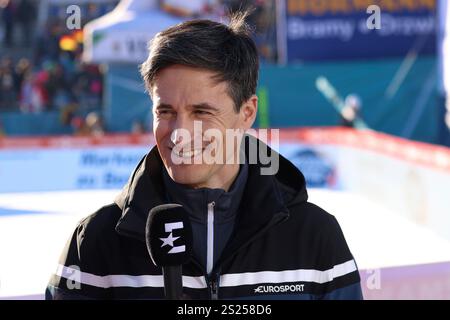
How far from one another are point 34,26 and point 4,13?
780 millimetres

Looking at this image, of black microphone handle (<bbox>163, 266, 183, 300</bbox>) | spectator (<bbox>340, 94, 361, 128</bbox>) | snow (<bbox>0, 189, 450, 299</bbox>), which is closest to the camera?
black microphone handle (<bbox>163, 266, 183, 300</bbox>)

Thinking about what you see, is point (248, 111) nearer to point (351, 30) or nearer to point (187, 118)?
point (187, 118)

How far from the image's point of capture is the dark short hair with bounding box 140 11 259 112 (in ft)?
6.95

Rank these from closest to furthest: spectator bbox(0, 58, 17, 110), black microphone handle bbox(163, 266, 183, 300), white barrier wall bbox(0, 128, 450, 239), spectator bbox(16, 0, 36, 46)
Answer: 1. black microphone handle bbox(163, 266, 183, 300)
2. white barrier wall bbox(0, 128, 450, 239)
3. spectator bbox(0, 58, 17, 110)
4. spectator bbox(16, 0, 36, 46)

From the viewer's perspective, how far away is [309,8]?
16594 mm

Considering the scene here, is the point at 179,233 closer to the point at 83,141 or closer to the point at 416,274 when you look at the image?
the point at 416,274

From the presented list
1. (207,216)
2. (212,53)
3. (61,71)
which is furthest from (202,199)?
(61,71)

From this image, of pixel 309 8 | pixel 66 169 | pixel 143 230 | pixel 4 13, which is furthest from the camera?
pixel 4 13

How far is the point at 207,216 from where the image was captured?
2.22m

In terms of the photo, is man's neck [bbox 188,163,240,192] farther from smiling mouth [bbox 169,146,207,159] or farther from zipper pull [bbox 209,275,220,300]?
zipper pull [bbox 209,275,220,300]

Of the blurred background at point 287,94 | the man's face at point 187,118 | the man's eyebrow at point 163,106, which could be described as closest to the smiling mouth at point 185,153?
the man's face at point 187,118

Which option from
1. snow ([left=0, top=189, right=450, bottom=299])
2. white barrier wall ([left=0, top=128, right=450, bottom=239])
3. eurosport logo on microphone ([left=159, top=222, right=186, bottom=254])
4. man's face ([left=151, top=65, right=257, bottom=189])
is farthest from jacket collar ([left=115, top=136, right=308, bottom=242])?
white barrier wall ([left=0, top=128, right=450, bottom=239])

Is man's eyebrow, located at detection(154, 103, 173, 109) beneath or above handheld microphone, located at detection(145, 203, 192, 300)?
above
